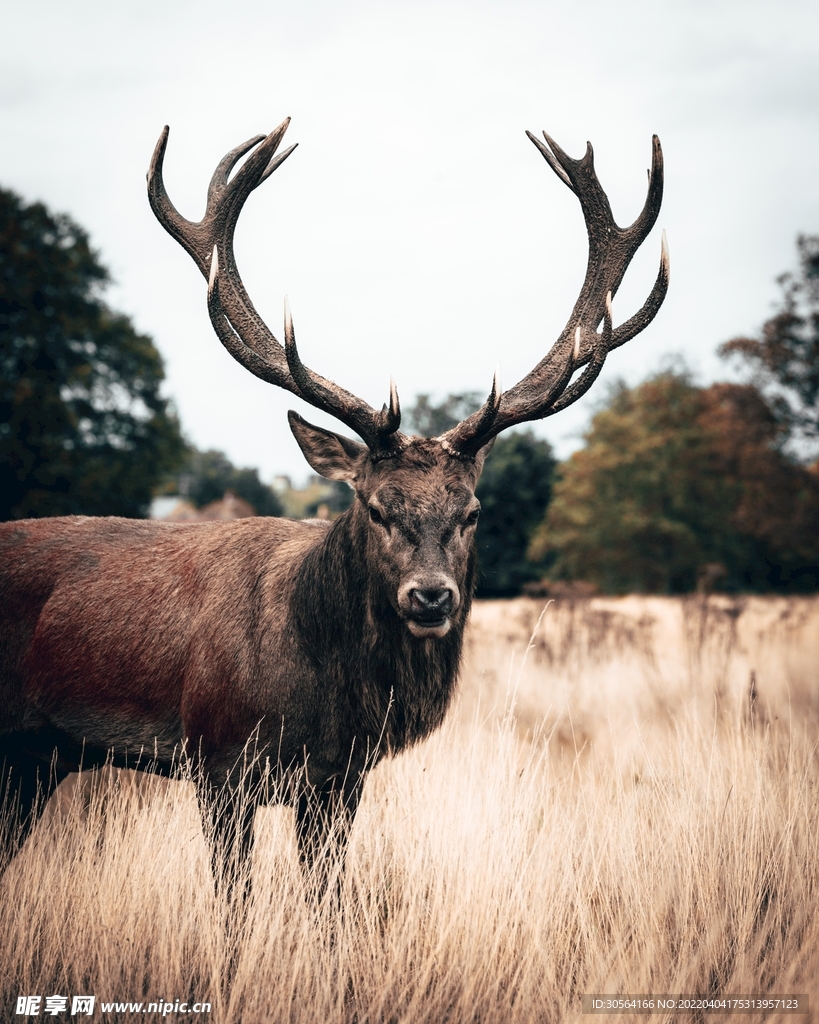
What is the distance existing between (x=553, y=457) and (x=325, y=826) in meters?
36.3

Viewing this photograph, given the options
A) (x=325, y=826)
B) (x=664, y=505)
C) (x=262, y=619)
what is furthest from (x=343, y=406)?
(x=664, y=505)

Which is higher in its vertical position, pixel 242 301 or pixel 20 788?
pixel 242 301

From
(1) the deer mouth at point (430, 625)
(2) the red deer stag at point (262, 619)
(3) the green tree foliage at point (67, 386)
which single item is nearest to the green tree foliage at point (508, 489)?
(3) the green tree foliage at point (67, 386)

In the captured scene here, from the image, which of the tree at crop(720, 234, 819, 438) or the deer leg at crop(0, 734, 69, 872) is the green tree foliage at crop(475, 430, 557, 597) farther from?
the deer leg at crop(0, 734, 69, 872)

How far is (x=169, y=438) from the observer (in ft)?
91.7

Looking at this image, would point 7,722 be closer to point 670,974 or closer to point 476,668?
point 670,974

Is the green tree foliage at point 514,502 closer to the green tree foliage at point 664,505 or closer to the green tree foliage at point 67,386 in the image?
the green tree foliage at point 664,505

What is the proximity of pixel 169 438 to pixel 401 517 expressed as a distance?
25854mm

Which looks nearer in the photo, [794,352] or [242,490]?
[794,352]

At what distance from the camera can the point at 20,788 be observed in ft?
13.6

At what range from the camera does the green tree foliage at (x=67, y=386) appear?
20562mm

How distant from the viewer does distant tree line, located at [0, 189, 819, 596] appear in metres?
21.9

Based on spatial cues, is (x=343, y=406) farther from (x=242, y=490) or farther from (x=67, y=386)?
(x=242, y=490)

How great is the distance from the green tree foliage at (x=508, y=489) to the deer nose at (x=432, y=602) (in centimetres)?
3098
